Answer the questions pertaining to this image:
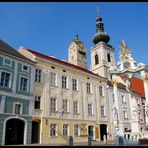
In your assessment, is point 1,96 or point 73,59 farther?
point 73,59

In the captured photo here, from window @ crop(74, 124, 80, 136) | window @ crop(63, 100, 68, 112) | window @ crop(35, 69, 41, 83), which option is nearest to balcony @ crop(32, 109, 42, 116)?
window @ crop(35, 69, 41, 83)

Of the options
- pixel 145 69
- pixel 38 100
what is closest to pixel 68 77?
pixel 38 100

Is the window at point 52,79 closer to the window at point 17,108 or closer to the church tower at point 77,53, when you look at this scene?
the window at point 17,108

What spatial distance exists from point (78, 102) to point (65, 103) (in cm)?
249

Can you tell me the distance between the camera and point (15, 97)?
73.8 ft

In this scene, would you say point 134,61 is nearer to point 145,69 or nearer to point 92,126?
point 145,69

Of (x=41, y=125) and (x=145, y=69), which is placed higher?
(x=145, y=69)

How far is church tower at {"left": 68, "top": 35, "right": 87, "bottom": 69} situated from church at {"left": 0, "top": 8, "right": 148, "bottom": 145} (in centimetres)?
2233

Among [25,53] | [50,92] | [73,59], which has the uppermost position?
[73,59]

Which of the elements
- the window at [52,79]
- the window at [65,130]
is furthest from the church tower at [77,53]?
the window at [65,130]

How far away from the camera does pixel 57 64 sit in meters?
28.5

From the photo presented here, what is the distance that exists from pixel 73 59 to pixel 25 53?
108 feet

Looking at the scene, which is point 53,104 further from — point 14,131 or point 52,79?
point 14,131

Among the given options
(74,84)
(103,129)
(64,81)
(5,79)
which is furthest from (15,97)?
(103,129)
